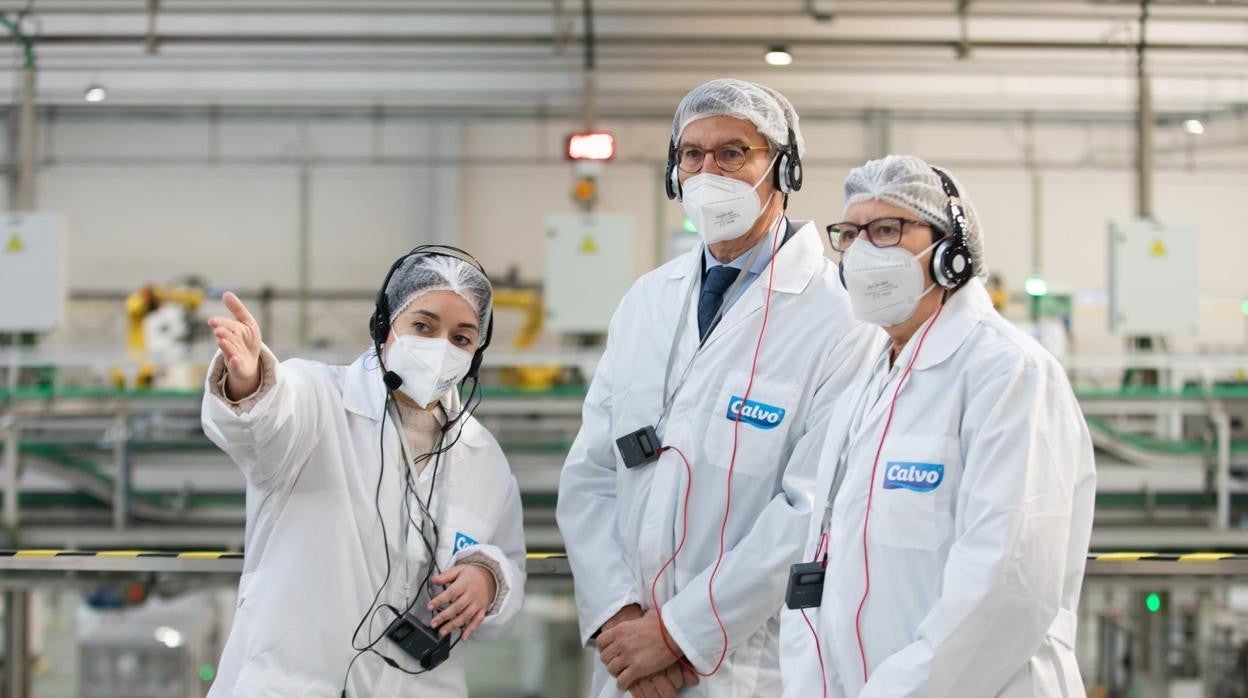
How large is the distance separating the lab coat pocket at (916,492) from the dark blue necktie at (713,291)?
0.55m

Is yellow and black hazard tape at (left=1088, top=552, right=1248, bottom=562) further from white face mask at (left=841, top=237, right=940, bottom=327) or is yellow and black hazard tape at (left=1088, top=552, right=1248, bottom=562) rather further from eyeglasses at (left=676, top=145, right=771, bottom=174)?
eyeglasses at (left=676, top=145, right=771, bottom=174)

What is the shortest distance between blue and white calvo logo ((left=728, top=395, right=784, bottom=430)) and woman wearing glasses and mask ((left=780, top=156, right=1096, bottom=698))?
7.0 inches

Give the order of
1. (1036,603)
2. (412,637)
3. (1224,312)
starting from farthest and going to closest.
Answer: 1. (1224,312)
2. (412,637)
3. (1036,603)

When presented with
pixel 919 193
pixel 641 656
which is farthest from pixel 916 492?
pixel 641 656

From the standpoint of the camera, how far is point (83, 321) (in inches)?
493

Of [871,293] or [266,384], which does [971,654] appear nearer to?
[871,293]

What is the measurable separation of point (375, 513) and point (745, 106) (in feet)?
2.97

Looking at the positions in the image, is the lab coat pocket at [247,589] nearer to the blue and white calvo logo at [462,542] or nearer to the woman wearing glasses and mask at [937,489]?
the blue and white calvo logo at [462,542]

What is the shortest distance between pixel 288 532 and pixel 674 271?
0.81 metres

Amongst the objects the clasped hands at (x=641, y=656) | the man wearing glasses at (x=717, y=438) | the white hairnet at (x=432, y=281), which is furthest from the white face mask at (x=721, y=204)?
the clasped hands at (x=641, y=656)

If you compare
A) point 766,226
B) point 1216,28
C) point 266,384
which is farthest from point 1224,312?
point 266,384

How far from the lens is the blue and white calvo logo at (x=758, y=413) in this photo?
1853 millimetres

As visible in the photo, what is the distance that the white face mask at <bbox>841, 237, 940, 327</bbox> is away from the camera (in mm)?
1545

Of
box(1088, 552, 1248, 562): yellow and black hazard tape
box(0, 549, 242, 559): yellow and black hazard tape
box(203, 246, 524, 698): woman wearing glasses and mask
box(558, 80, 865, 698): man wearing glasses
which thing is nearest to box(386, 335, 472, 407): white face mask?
box(203, 246, 524, 698): woman wearing glasses and mask
